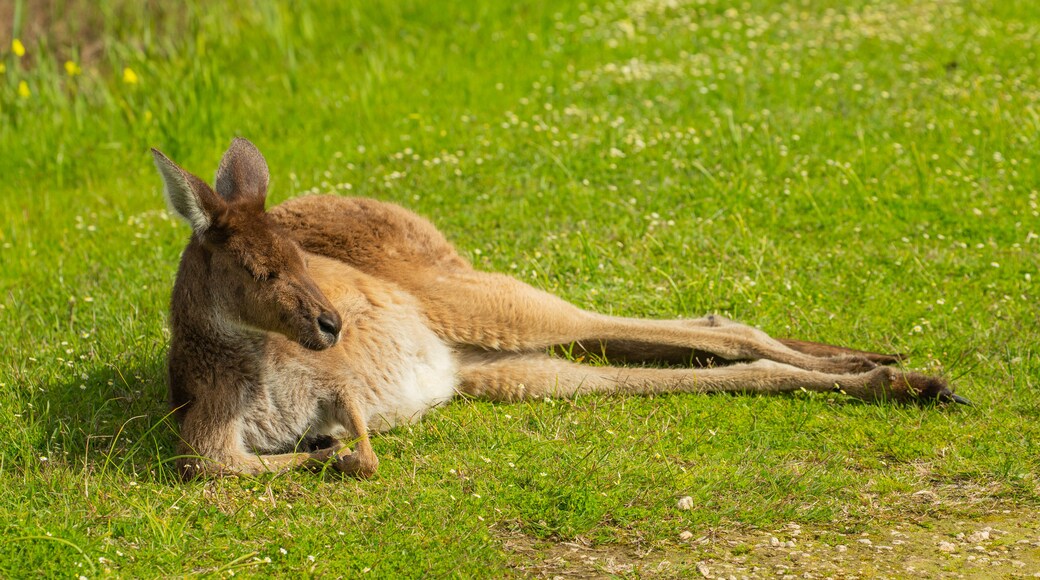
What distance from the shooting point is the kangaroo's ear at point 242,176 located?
15.5 ft

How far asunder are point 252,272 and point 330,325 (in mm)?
372

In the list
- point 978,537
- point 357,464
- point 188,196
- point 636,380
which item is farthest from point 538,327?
point 978,537

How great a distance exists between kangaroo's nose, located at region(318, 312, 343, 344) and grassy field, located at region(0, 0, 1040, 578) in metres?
0.60

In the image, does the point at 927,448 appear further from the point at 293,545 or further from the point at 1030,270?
the point at 293,545

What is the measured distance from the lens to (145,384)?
5465mm

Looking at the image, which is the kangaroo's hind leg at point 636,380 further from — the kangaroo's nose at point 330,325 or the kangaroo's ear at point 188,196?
the kangaroo's ear at point 188,196

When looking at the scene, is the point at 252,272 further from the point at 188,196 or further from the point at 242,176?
the point at 242,176

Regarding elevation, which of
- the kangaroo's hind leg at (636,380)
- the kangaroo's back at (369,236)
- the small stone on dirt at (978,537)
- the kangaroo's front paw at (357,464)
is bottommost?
the small stone on dirt at (978,537)

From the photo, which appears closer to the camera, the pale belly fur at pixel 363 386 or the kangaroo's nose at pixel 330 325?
the kangaroo's nose at pixel 330 325

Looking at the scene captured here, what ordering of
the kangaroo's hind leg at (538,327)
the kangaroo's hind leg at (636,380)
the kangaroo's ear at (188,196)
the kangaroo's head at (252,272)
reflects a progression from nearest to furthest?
the kangaroo's ear at (188,196)
the kangaroo's head at (252,272)
the kangaroo's hind leg at (636,380)
the kangaroo's hind leg at (538,327)

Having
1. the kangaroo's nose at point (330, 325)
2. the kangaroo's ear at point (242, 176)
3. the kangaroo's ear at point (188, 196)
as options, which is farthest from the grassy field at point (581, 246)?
the kangaroo's ear at point (242, 176)

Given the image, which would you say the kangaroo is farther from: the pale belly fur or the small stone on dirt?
the small stone on dirt

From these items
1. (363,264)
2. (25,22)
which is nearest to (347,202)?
(363,264)

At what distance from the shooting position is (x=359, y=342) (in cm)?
503
